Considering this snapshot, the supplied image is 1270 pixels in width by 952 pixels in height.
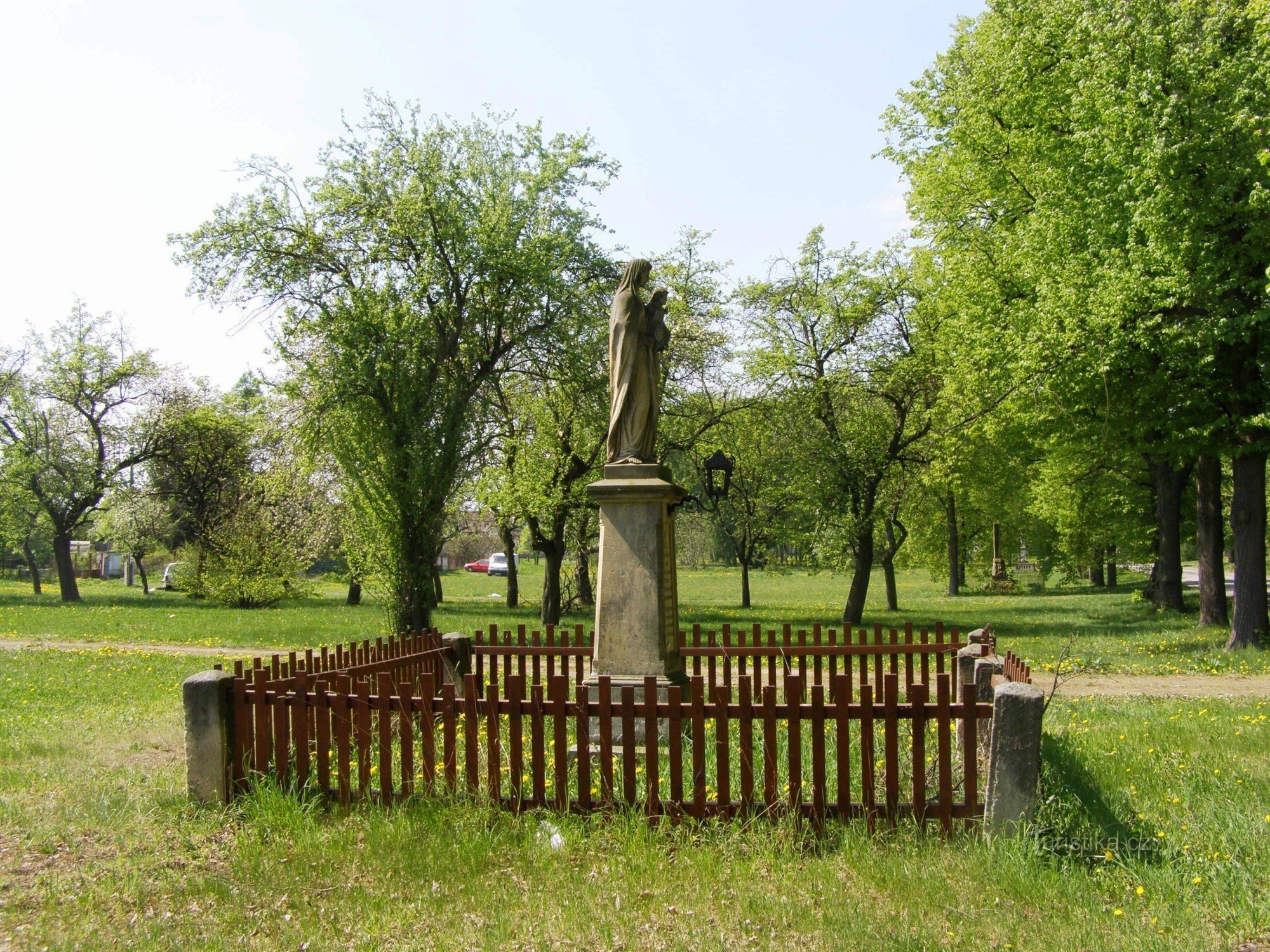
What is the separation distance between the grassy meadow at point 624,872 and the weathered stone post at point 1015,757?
0.14 metres

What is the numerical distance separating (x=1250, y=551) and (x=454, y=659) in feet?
42.2

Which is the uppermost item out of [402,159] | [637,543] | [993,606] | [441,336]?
[402,159]

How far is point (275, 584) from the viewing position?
32.8m

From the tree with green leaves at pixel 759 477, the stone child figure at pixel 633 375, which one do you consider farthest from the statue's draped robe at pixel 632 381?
the tree with green leaves at pixel 759 477

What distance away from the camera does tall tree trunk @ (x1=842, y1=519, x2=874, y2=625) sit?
2339cm

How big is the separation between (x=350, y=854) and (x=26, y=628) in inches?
855

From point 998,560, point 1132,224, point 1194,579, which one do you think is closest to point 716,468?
point 1132,224

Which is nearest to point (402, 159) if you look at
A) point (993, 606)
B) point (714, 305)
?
point (714, 305)

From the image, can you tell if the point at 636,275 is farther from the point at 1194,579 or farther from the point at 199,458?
the point at 1194,579

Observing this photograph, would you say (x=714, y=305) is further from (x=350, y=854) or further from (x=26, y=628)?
(x=350, y=854)

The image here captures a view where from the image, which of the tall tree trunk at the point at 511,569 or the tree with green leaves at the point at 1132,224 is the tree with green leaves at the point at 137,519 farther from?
the tree with green leaves at the point at 1132,224

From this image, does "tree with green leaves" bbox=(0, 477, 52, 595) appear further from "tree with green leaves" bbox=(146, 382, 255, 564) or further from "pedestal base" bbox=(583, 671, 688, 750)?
"pedestal base" bbox=(583, 671, 688, 750)

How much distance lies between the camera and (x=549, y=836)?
5.56 m

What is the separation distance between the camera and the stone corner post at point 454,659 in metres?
9.58
